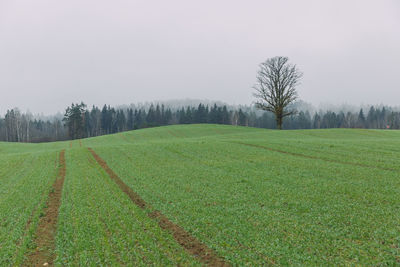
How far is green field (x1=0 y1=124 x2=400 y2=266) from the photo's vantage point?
5984 mm

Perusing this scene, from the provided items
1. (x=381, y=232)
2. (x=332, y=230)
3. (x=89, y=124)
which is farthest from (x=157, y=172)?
(x=89, y=124)

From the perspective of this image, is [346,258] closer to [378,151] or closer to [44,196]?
[44,196]

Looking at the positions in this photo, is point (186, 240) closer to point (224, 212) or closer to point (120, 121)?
point (224, 212)

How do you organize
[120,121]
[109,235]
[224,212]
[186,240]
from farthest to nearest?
1. [120,121]
2. [224,212]
3. [109,235]
4. [186,240]

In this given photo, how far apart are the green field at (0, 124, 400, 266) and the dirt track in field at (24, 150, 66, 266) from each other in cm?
16

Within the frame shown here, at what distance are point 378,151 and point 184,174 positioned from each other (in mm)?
16109

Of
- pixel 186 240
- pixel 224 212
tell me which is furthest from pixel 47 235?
pixel 224 212

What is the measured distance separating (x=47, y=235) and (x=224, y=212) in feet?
20.2

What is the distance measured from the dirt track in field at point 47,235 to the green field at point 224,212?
0.52ft

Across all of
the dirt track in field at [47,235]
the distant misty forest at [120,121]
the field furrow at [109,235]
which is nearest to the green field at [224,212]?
the field furrow at [109,235]

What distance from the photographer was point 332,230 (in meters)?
6.84

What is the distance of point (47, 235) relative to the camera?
7.41 m

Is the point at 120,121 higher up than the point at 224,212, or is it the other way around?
the point at 120,121

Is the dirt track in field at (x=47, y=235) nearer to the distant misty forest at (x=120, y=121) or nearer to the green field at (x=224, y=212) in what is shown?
the green field at (x=224, y=212)
